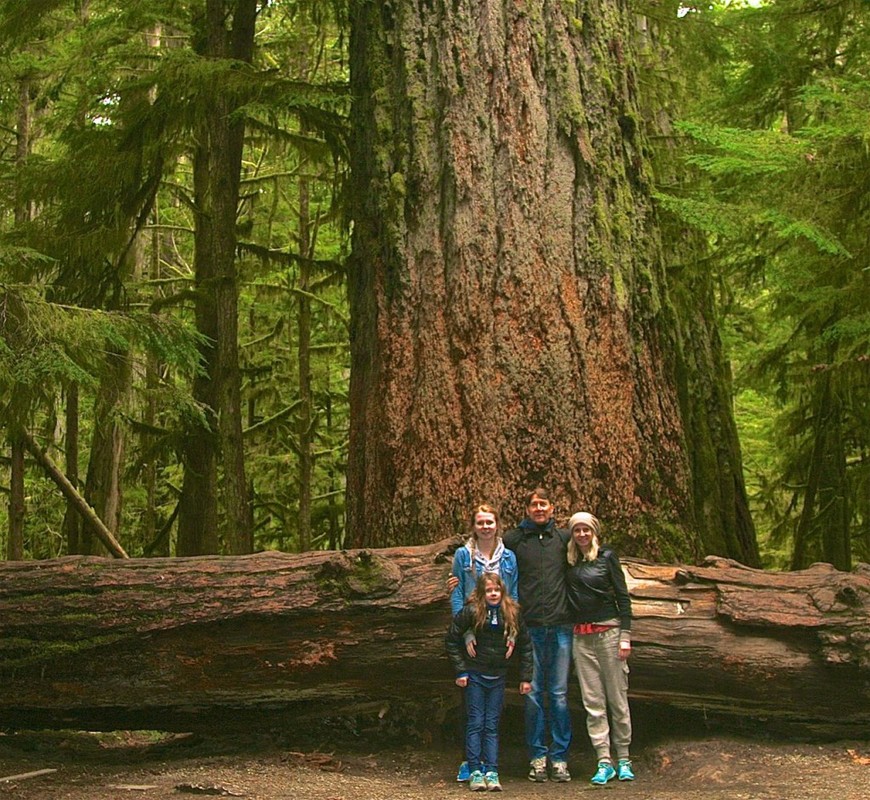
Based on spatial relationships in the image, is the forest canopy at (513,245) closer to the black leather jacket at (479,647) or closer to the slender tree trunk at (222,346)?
the slender tree trunk at (222,346)

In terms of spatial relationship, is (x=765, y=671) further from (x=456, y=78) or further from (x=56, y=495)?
(x=56, y=495)

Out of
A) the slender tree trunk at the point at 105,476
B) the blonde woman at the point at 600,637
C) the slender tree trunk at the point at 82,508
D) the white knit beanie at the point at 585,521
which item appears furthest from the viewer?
the slender tree trunk at the point at 105,476

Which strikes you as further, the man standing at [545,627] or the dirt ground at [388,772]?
the man standing at [545,627]

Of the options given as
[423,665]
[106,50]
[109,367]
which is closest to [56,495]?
[106,50]

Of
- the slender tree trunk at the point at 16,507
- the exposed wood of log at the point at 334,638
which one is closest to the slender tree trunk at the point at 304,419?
the slender tree trunk at the point at 16,507

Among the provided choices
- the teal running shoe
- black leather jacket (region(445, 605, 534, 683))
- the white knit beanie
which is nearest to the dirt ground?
the teal running shoe

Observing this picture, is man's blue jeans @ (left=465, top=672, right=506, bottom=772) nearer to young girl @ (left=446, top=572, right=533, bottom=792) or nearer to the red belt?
young girl @ (left=446, top=572, right=533, bottom=792)

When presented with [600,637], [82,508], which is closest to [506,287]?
[600,637]

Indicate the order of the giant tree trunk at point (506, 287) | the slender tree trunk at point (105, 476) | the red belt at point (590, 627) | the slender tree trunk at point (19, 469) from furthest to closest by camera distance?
the slender tree trunk at point (105, 476)
the slender tree trunk at point (19, 469)
the giant tree trunk at point (506, 287)
the red belt at point (590, 627)

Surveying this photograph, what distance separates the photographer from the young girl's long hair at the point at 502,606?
5914 millimetres

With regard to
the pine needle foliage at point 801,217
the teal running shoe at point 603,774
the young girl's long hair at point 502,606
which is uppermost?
the pine needle foliage at point 801,217

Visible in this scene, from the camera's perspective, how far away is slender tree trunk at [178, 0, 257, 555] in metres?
10.1

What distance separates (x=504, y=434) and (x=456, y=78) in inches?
99.0

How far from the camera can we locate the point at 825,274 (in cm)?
880
